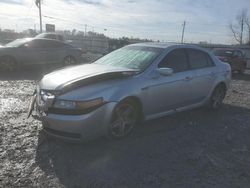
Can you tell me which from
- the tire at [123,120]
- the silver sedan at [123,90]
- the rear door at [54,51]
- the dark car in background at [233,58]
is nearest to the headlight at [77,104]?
the silver sedan at [123,90]

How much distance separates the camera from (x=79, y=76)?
5.12m

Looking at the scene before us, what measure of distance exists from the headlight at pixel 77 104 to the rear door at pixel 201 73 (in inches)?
105

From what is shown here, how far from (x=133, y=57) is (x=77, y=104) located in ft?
6.57

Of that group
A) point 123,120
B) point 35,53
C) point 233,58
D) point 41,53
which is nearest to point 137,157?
point 123,120

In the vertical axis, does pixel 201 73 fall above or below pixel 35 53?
above

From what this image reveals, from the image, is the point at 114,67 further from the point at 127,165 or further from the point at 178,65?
the point at 127,165

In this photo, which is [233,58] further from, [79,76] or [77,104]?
[77,104]

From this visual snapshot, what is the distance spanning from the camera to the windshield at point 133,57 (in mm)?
5914

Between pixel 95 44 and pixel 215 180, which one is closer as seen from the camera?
pixel 215 180

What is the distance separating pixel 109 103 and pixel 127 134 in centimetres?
86

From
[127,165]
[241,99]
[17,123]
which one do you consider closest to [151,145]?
[127,165]

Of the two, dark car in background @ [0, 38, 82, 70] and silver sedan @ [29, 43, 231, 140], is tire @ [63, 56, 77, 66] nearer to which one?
dark car in background @ [0, 38, 82, 70]

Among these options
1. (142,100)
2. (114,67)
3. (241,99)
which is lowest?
(241,99)

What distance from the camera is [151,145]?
5.23m
